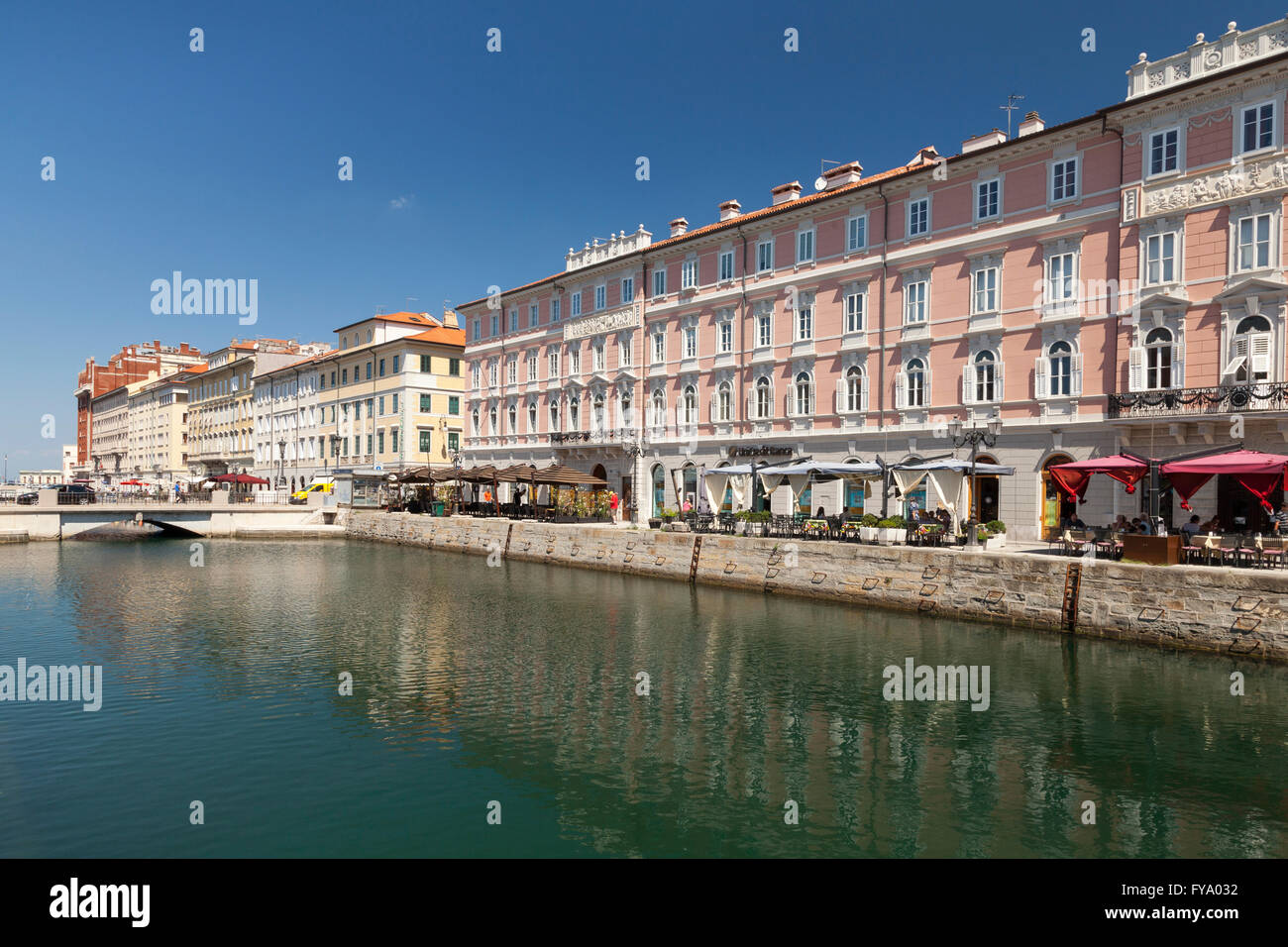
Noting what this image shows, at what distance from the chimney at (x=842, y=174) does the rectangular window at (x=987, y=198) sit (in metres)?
8.20

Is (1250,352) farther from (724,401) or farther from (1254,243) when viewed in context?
(724,401)

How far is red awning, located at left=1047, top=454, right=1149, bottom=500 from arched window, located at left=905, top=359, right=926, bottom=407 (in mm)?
10094

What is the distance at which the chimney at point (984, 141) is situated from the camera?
32625 millimetres

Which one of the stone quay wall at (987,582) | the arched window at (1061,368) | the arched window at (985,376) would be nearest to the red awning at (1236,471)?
the stone quay wall at (987,582)

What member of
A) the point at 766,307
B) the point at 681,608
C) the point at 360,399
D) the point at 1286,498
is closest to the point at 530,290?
the point at 766,307

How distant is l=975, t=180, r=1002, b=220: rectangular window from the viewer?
3206cm

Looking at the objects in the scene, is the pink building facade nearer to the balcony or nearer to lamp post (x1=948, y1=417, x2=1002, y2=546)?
the balcony

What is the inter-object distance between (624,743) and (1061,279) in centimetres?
2588

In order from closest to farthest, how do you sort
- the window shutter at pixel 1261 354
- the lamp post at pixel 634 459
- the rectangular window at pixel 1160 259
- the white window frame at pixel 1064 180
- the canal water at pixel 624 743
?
the canal water at pixel 624 743 < the window shutter at pixel 1261 354 < the rectangular window at pixel 1160 259 < the white window frame at pixel 1064 180 < the lamp post at pixel 634 459

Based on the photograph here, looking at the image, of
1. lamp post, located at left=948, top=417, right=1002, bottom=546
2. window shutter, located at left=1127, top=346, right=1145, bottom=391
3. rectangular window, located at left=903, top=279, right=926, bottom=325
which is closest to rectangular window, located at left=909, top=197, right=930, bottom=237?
rectangular window, located at left=903, top=279, right=926, bottom=325

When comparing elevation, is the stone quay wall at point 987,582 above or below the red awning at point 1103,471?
below

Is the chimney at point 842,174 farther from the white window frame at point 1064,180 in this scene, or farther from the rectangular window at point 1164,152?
the rectangular window at point 1164,152

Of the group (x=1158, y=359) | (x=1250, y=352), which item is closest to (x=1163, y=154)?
(x=1158, y=359)

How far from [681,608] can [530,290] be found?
34.6 metres
